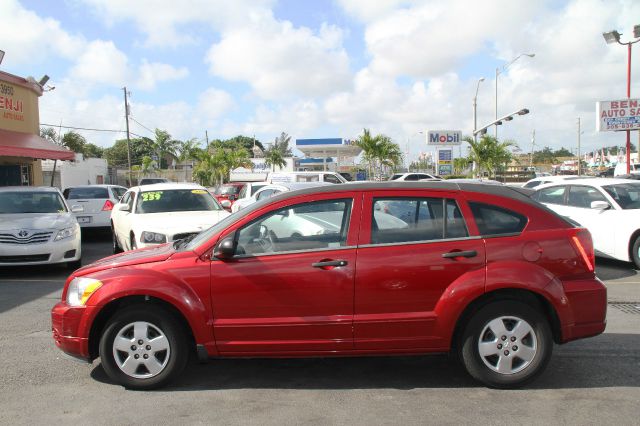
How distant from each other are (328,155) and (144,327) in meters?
55.5

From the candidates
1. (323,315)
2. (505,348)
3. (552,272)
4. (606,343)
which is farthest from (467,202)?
(606,343)

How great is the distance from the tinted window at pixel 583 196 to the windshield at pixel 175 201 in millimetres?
6716

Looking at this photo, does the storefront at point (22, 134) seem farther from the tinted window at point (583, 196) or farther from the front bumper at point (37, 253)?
the tinted window at point (583, 196)

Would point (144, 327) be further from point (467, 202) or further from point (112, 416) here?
point (467, 202)

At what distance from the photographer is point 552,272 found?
4.28m

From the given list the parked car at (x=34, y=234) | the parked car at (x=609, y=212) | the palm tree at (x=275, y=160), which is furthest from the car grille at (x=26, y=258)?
the palm tree at (x=275, y=160)

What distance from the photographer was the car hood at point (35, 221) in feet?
29.8

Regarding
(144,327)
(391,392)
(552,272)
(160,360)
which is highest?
(552,272)

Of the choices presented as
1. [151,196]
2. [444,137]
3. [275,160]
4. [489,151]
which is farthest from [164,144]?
[151,196]

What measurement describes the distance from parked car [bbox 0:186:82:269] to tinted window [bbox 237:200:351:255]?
6.12 metres

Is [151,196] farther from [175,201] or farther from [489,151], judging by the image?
[489,151]

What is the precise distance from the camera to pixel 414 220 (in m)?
4.42

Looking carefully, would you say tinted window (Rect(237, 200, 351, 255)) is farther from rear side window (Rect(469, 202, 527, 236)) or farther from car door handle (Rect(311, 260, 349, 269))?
rear side window (Rect(469, 202, 527, 236))

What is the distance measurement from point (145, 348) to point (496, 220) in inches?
117
